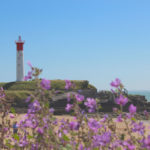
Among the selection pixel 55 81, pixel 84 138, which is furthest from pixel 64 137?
pixel 55 81

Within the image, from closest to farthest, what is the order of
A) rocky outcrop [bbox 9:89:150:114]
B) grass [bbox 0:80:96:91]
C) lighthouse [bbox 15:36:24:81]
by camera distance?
rocky outcrop [bbox 9:89:150:114] → grass [bbox 0:80:96:91] → lighthouse [bbox 15:36:24:81]

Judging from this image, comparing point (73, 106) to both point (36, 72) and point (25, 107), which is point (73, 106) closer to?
point (36, 72)

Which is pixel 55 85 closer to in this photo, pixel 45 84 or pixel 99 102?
pixel 99 102

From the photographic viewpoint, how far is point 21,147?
12.3ft

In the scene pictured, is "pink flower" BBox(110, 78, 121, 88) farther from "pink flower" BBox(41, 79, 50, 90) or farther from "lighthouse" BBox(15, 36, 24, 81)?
"lighthouse" BBox(15, 36, 24, 81)

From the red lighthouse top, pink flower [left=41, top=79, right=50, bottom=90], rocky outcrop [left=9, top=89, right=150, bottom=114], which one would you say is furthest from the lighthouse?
pink flower [left=41, top=79, right=50, bottom=90]

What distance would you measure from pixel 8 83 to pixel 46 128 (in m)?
26.7

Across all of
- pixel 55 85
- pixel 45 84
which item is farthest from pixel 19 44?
pixel 45 84

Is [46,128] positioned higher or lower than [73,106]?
lower

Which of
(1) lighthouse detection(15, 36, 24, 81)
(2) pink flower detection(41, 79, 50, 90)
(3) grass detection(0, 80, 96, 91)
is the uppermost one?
(1) lighthouse detection(15, 36, 24, 81)

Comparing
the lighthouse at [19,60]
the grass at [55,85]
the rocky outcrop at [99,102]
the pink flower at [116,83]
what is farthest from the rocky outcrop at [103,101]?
the pink flower at [116,83]

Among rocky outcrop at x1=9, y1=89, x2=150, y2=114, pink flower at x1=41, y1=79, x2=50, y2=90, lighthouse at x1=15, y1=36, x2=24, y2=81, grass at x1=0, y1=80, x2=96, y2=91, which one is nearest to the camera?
pink flower at x1=41, y1=79, x2=50, y2=90

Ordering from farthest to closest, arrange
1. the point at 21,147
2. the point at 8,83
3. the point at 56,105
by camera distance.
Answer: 1. the point at 8,83
2. the point at 56,105
3. the point at 21,147

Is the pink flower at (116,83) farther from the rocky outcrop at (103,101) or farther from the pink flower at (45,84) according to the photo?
the rocky outcrop at (103,101)
